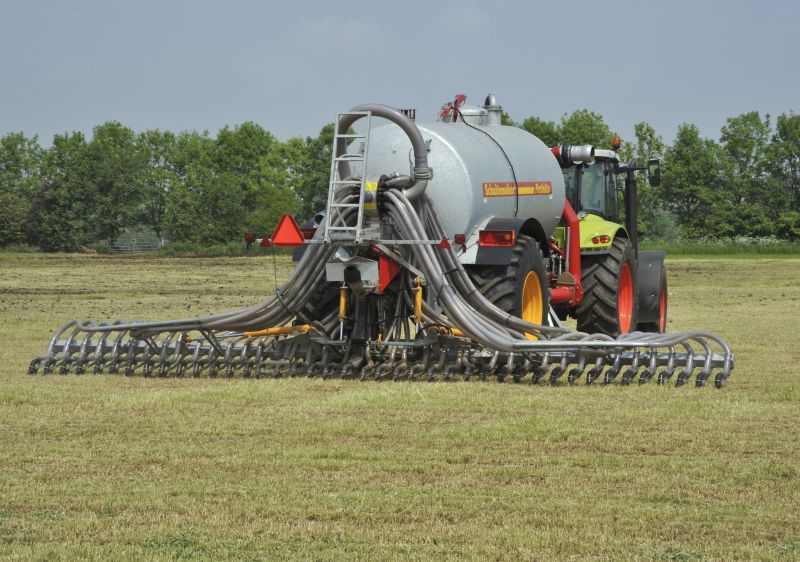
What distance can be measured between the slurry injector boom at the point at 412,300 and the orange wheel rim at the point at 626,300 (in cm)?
285

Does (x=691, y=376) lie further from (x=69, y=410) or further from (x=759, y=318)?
(x=759, y=318)

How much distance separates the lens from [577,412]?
9820mm

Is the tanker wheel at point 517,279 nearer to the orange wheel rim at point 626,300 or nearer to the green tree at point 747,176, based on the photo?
the orange wheel rim at point 626,300

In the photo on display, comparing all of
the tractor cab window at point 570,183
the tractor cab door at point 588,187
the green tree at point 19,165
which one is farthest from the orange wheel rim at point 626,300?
the green tree at point 19,165

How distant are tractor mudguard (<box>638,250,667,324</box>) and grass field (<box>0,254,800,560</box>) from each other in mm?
3638

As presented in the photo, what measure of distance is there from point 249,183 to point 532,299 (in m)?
81.3

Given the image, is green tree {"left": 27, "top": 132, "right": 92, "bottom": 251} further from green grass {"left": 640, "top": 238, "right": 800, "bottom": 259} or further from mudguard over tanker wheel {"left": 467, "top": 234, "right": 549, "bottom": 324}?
mudguard over tanker wheel {"left": 467, "top": 234, "right": 549, "bottom": 324}

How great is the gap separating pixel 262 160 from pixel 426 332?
271 feet

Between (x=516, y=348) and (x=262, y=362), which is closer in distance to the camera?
(x=516, y=348)

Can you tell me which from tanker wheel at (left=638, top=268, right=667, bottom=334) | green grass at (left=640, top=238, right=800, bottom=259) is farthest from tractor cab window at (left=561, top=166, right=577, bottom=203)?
green grass at (left=640, top=238, right=800, bottom=259)

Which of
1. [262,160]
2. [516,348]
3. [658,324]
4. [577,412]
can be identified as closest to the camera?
[577,412]

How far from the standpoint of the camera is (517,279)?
40.6ft

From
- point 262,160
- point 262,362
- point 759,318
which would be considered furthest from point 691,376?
point 262,160

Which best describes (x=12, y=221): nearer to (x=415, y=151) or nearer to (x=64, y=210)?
(x=64, y=210)
